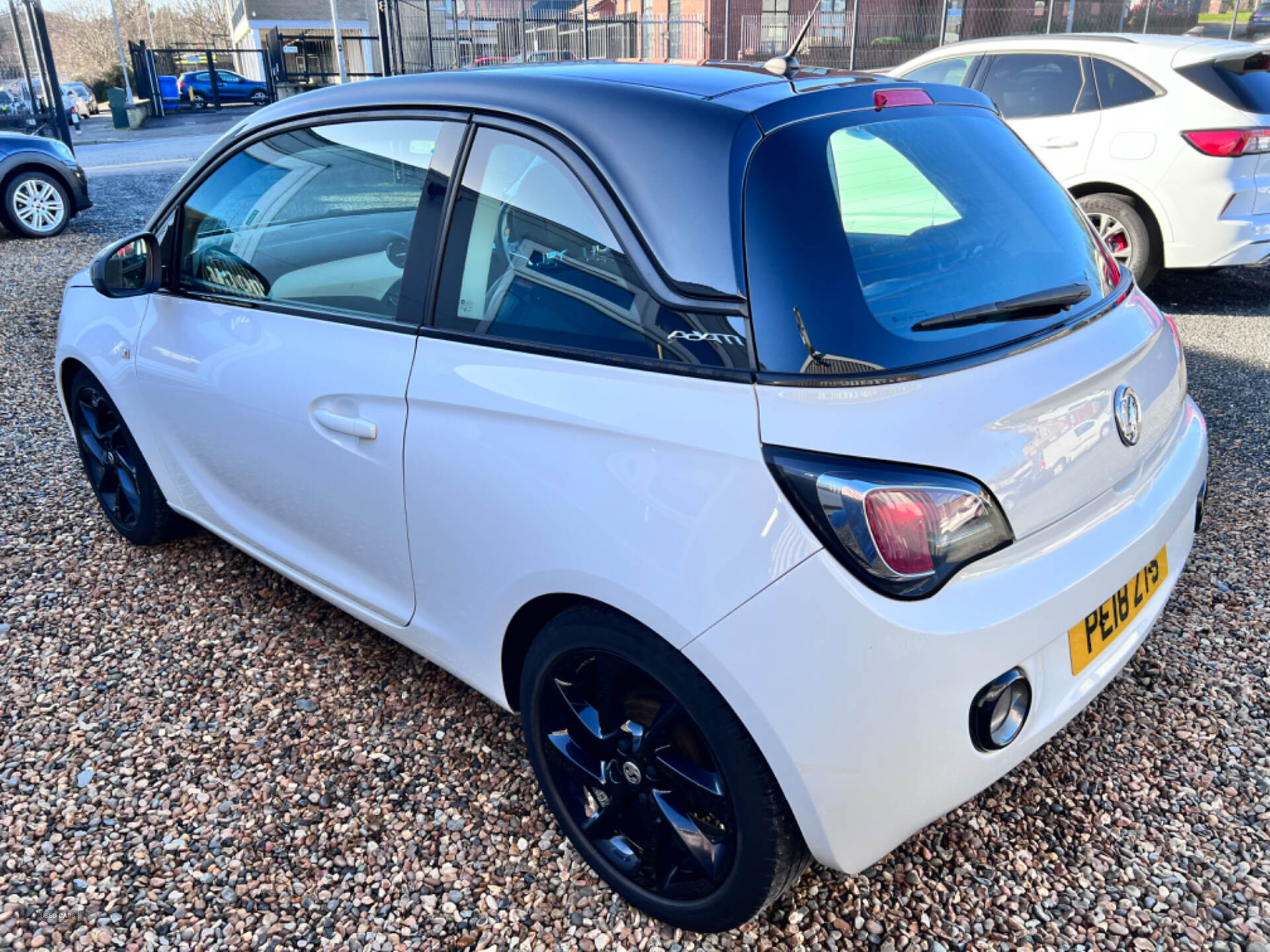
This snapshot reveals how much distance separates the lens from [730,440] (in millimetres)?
1567

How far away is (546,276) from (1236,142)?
19.0 feet

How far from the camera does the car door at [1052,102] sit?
6.41 metres

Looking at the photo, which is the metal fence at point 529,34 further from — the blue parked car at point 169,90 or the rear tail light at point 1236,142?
the rear tail light at point 1236,142

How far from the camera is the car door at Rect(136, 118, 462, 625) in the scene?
2.20m

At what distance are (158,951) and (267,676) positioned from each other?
99cm

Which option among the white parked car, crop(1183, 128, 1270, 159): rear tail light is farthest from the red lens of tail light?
crop(1183, 128, 1270, 159): rear tail light

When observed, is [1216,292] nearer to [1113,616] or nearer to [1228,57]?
[1228,57]

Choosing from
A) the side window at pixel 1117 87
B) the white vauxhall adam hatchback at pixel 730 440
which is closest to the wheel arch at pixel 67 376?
the white vauxhall adam hatchback at pixel 730 440

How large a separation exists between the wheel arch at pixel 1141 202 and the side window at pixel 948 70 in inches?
52.9

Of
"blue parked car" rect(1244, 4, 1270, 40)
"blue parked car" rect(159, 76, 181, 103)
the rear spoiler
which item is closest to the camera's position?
the rear spoiler

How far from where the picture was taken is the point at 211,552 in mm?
3617

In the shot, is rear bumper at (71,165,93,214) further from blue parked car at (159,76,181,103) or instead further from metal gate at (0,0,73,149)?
blue parked car at (159,76,181,103)

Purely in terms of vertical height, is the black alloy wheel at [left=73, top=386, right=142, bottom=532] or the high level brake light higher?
the high level brake light

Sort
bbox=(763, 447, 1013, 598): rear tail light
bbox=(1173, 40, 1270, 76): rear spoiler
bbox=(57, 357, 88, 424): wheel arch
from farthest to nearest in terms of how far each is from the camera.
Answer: bbox=(1173, 40, 1270, 76): rear spoiler → bbox=(57, 357, 88, 424): wheel arch → bbox=(763, 447, 1013, 598): rear tail light
